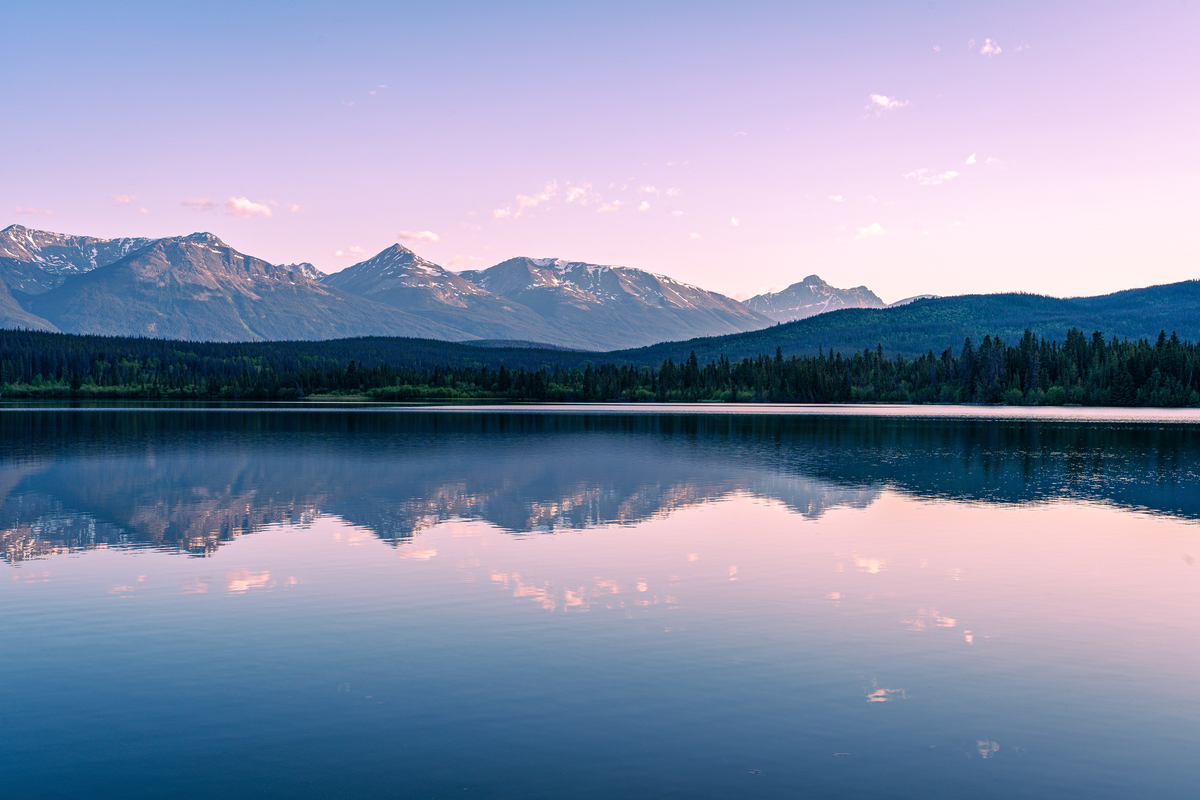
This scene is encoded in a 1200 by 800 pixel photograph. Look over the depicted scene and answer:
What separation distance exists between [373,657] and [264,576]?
1050 centimetres

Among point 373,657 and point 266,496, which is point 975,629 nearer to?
point 373,657

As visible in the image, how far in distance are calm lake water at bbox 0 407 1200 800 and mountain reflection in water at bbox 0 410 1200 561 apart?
525 mm

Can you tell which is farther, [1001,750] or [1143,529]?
[1143,529]

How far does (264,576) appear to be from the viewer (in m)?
28.1

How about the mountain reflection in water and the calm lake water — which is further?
the mountain reflection in water

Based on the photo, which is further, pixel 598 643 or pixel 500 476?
pixel 500 476

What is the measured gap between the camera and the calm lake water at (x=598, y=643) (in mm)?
13766

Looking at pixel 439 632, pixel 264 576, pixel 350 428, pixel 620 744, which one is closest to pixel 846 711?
pixel 620 744

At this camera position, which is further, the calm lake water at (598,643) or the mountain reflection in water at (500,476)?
the mountain reflection in water at (500,476)

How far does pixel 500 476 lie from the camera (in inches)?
2283

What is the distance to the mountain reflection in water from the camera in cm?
4000

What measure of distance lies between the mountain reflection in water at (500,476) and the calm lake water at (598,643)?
20.7 inches

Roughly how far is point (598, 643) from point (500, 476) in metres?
38.2

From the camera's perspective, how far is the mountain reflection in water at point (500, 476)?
4000cm
